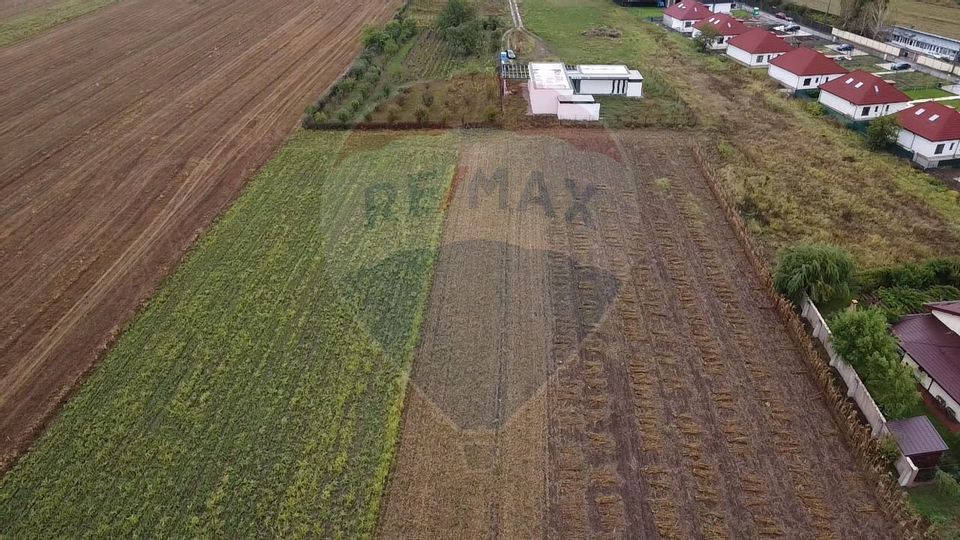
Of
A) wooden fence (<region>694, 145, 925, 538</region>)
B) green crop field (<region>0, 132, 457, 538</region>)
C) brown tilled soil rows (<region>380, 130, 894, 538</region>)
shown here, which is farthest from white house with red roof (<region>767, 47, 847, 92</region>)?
green crop field (<region>0, 132, 457, 538</region>)

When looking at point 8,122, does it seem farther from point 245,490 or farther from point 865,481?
point 865,481

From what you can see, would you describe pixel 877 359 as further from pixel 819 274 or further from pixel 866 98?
pixel 866 98

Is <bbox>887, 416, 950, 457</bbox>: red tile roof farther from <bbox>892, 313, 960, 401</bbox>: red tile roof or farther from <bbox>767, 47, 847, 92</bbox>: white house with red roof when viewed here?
<bbox>767, 47, 847, 92</bbox>: white house with red roof

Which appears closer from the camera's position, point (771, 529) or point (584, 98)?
point (771, 529)

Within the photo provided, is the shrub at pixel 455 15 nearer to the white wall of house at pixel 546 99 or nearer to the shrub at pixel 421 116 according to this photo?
the white wall of house at pixel 546 99

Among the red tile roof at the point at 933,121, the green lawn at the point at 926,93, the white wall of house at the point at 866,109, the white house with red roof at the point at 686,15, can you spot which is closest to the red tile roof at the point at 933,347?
the red tile roof at the point at 933,121

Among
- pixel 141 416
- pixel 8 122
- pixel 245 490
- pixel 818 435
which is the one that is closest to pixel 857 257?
pixel 818 435
